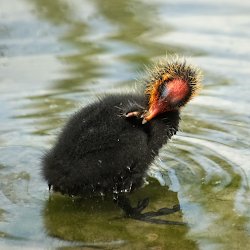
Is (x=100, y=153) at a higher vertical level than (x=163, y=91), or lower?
lower

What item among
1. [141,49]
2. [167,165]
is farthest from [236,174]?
[141,49]

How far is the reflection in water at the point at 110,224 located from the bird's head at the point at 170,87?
1.68 feet

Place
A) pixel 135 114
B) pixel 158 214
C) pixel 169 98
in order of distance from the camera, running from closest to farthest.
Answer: pixel 158 214 → pixel 135 114 → pixel 169 98

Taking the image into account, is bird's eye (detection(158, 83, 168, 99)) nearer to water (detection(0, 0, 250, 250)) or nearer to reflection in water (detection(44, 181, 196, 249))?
water (detection(0, 0, 250, 250))

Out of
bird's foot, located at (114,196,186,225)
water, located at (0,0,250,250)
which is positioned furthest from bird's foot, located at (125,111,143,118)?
bird's foot, located at (114,196,186,225)

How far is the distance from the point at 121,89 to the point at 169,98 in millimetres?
1639

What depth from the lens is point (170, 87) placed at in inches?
193

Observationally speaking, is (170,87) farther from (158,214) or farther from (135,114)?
(158,214)

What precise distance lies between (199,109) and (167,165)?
106cm

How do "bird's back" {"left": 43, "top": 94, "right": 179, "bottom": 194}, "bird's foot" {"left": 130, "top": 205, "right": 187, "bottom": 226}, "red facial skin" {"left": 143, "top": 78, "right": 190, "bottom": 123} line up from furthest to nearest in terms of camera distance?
"red facial skin" {"left": 143, "top": 78, "right": 190, "bottom": 123} → "bird's back" {"left": 43, "top": 94, "right": 179, "bottom": 194} → "bird's foot" {"left": 130, "top": 205, "right": 187, "bottom": 226}

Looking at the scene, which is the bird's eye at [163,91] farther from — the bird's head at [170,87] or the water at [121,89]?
the water at [121,89]

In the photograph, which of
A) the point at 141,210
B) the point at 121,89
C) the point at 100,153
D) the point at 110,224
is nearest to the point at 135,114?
the point at 100,153

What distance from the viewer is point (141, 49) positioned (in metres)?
7.67

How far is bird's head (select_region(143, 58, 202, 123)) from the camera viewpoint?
4.85 m
